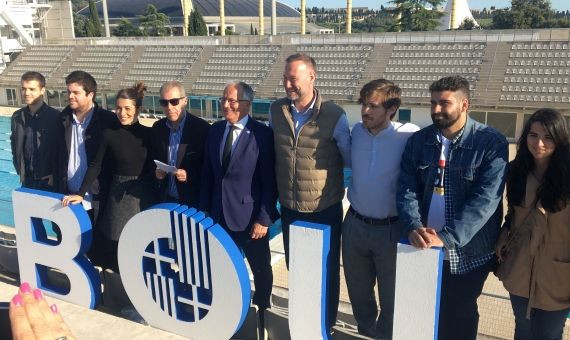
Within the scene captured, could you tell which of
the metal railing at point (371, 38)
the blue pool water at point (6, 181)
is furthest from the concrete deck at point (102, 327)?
the metal railing at point (371, 38)

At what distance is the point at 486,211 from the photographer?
2432 millimetres

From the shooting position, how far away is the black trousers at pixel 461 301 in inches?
104

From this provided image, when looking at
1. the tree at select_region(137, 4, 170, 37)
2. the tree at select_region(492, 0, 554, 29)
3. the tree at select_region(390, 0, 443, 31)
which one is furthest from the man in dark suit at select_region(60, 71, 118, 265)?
→ the tree at select_region(137, 4, 170, 37)

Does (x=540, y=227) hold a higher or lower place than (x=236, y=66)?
lower

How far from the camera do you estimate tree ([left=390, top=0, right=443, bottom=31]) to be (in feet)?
110

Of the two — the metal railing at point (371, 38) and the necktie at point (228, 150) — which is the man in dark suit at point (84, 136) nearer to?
the necktie at point (228, 150)

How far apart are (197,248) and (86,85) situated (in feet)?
5.52

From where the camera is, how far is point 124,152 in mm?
3459

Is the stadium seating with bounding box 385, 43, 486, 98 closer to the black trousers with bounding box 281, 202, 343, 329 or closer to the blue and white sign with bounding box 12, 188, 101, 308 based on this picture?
the black trousers with bounding box 281, 202, 343, 329

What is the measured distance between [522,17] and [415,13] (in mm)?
11962

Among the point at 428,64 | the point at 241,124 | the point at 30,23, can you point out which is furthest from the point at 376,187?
the point at 30,23

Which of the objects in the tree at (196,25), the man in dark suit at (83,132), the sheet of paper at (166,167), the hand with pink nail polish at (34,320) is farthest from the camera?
the tree at (196,25)

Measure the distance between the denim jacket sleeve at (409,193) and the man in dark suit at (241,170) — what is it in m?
0.85

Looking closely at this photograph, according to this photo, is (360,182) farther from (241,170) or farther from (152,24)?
(152,24)
